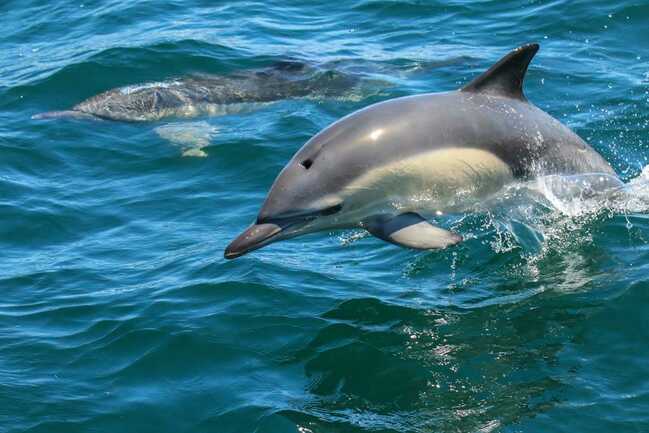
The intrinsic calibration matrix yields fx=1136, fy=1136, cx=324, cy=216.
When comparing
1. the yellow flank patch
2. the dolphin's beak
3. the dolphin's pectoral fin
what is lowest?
the dolphin's pectoral fin

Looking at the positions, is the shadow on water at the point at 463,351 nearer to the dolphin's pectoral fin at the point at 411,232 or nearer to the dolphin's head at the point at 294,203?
the dolphin's pectoral fin at the point at 411,232

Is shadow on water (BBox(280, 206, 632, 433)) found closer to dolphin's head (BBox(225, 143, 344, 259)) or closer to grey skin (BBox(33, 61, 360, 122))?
dolphin's head (BBox(225, 143, 344, 259))

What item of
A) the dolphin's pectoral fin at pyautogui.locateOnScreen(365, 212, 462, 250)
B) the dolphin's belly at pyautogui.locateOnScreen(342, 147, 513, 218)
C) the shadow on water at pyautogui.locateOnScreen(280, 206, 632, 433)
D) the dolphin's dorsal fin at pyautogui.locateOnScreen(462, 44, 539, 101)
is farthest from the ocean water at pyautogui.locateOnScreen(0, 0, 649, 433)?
the dolphin's dorsal fin at pyautogui.locateOnScreen(462, 44, 539, 101)

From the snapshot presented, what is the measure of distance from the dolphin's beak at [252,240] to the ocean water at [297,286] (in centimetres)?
87

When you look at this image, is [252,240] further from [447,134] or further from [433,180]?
[447,134]

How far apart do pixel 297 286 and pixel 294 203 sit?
1711 millimetres

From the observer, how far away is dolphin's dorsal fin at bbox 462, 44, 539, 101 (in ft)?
27.6

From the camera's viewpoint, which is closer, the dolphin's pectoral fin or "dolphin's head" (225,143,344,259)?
"dolphin's head" (225,143,344,259)

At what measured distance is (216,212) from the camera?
1132cm

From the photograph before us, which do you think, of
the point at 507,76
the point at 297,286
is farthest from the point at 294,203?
the point at 507,76

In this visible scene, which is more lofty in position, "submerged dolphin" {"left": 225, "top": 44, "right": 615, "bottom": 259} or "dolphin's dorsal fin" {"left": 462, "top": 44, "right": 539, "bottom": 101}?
"dolphin's dorsal fin" {"left": 462, "top": 44, "right": 539, "bottom": 101}

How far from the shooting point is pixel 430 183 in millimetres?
8250

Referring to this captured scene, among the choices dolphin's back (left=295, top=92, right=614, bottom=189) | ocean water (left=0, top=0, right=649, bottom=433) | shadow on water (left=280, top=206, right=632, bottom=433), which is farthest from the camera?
dolphin's back (left=295, top=92, right=614, bottom=189)

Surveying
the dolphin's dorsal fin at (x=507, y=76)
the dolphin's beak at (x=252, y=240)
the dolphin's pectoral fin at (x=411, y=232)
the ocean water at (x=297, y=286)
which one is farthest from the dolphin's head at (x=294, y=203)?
the dolphin's dorsal fin at (x=507, y=76)
